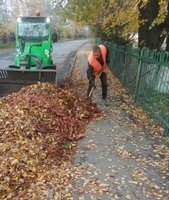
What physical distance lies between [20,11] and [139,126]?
4608 cm

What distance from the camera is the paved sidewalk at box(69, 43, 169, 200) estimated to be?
17.7ft

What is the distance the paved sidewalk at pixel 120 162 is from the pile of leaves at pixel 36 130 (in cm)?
39

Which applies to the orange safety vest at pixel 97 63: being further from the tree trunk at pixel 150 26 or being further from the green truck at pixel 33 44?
the tree trunk at pixel 150 26

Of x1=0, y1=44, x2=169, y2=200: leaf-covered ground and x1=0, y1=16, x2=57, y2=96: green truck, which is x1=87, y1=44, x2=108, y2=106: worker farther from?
x1=0, y1=16, x2=57, y2=96: green truck

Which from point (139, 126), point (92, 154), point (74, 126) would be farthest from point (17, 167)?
point (139, 126)

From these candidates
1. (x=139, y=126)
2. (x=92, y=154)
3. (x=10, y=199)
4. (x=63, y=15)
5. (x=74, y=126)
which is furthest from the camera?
(x=63, y=15)

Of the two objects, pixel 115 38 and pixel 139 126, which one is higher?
pixel 115 38

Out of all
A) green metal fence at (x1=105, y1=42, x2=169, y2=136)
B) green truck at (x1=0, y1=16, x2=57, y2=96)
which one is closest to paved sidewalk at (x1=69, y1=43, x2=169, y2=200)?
green metal fence at (x1=105, y1=42, x2=169, y2=136)

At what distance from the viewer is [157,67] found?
29.8ft

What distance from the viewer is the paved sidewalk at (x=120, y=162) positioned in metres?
5.39

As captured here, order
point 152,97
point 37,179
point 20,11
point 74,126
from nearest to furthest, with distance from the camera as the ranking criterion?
point 37,179 < point 74,126 < point 152,97 < point 20,11

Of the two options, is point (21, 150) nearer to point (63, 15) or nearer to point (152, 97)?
point (152, 97)

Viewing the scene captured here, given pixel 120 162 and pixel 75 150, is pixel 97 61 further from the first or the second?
pixel 120 162

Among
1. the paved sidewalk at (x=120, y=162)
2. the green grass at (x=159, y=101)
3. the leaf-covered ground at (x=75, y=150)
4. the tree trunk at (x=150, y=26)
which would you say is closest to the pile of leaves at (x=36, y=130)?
the leaf-covered ground at (x=75, y=150)
